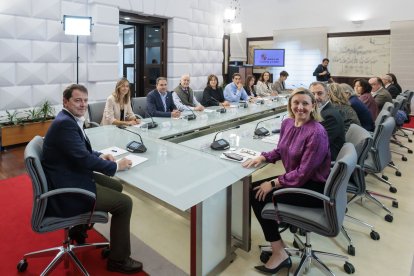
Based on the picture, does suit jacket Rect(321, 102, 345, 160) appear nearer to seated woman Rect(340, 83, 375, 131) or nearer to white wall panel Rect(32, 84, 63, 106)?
seated woman Rect(340, 83, 375, 131)

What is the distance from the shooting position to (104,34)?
567 centimetres

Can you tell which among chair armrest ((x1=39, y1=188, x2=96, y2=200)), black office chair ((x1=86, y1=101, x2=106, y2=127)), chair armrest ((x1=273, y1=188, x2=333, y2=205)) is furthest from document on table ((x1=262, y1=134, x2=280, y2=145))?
black office chair ((x1=86, y1=101, x2=106, y2=127))

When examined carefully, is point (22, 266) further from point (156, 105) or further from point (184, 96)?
point (184, 96)

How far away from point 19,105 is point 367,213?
15.9 feet

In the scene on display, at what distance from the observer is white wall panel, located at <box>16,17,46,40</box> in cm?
474

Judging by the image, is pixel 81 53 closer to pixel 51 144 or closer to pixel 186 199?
pixel 51 144

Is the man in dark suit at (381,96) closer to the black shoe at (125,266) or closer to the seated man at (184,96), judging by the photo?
the seated man at (184,96)

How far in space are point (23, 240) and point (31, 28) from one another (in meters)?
3.64

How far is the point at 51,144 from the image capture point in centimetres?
182

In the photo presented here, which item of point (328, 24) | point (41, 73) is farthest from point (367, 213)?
point (328, 24)

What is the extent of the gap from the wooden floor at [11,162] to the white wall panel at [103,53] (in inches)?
74.4

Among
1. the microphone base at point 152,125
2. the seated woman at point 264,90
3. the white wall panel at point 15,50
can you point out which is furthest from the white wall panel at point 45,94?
the seated woman at point 264,90

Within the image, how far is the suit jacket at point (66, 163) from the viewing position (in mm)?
1817

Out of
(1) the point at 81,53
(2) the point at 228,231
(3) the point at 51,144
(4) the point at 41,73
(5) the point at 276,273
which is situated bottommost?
(5) the point at 276,273
